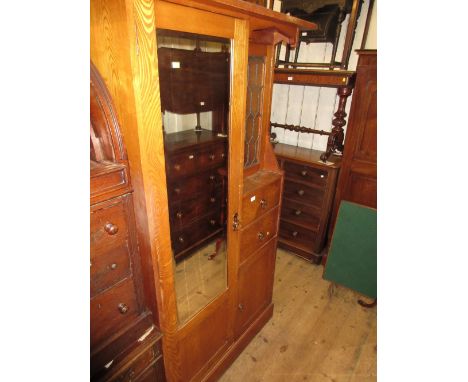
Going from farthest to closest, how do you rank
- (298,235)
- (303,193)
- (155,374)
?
1. (298,235)
2. (303,193)
3. (155,374)

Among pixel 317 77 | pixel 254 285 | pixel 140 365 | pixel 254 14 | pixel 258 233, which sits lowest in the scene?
pixel 254 285

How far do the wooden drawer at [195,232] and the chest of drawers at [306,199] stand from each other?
133cm

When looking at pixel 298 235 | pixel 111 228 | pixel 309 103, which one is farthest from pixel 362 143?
pixel 111 228

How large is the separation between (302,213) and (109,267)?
2134mm

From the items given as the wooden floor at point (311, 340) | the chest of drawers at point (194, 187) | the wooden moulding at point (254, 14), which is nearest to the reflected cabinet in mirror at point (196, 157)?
the chest of drawers at point (194, 187)

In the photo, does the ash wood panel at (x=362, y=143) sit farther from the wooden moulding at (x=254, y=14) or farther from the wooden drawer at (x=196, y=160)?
the wooden drawer at (x=196, y=160)

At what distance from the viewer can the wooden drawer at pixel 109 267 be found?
0.94m

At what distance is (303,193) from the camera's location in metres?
2.73

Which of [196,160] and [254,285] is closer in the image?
[196,160]

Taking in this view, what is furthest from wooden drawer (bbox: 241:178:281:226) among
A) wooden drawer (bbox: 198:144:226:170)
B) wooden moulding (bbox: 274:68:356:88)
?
wooden moulding (bbox: 274:68:356:88)

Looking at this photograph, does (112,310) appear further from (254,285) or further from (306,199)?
(306,199)

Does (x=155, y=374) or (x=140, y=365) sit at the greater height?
(x=140, y=365)
